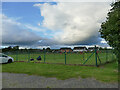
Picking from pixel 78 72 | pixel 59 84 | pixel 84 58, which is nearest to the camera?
pixel 59 84

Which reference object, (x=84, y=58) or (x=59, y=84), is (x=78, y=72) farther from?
(x=84, y=58)

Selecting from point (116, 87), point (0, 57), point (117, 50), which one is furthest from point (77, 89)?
point (0, 57)

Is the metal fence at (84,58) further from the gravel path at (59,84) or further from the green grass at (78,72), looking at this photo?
the gravel path at (59,84)

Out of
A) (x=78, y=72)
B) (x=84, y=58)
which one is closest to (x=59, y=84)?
(x=78, y=72)

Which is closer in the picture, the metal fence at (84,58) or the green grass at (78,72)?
the green grass at (78,72)

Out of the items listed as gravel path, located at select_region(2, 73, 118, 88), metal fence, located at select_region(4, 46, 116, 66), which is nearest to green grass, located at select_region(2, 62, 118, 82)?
gravel path, located at select_region(2, 73, 118, 88)

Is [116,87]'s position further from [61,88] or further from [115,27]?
[115,27]

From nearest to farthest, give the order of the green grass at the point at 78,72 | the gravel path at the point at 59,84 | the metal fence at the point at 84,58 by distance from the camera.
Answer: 1. the gravel path at the point at 59,84
2. the green grass at the point at 78,72
3. the metal fence at the point at 84,58

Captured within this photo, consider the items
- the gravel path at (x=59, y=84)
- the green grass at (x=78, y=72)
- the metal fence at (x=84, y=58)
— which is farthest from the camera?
the metal fence at (x=84, y=58)

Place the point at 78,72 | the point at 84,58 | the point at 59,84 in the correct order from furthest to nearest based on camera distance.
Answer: the point at 84,58
the point at 78,72
the point at 59,84

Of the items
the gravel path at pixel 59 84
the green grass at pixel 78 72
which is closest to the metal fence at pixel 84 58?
the green grass at pixel 78 72

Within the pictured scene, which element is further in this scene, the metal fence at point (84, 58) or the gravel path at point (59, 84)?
the metal fence at point (84, 58)

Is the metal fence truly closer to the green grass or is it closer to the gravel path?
the green grass

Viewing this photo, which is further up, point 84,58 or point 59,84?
point 84,58
